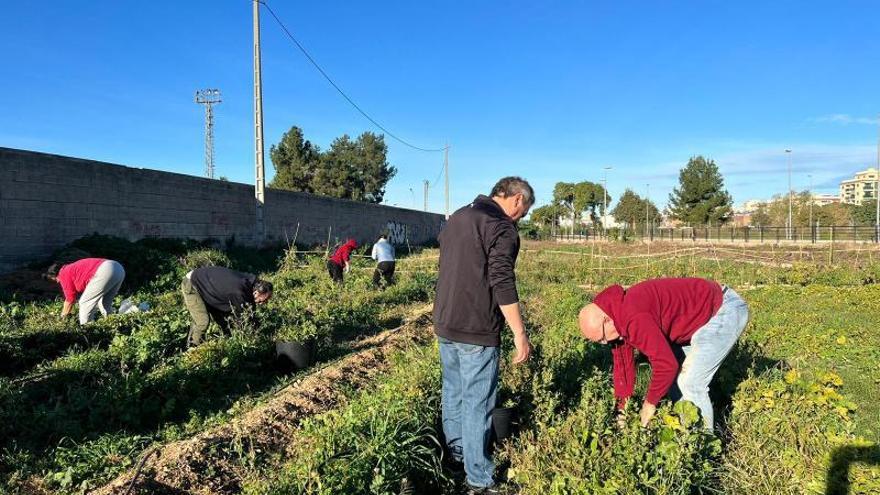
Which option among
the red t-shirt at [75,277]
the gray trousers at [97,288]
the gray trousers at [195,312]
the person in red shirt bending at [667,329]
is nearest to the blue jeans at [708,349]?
the person in red shirt bending at [667,329]

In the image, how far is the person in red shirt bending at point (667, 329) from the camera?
3416 mm

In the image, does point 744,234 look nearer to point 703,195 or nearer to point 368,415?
point 703,195

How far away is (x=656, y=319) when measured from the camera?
3549mm

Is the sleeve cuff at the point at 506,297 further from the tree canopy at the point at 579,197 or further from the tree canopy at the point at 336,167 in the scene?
the tree canopy at the point at 579,197

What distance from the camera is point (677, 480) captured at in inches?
120

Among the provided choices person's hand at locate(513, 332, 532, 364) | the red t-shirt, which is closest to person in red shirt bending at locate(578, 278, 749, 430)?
person's hand at locate(513, 332, 532, 364)

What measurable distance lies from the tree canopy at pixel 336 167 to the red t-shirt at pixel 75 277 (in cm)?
3693

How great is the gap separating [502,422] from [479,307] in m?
1.09

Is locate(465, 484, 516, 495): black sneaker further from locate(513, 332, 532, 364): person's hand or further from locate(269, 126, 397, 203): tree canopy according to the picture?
locate(269, 126, 397, 203): tree canopy

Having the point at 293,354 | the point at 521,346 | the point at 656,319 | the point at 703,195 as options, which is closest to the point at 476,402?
the point at 521,346

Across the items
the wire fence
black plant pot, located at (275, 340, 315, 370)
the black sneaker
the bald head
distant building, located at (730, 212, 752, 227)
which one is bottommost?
the black sneaker

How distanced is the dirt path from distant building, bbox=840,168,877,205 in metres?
149

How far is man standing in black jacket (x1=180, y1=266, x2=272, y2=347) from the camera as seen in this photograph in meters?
6.52

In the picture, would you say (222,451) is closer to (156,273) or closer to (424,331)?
(424,331)
